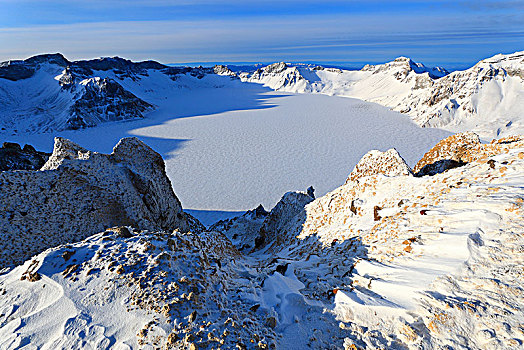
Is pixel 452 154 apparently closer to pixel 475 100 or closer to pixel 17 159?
pixel 17 159

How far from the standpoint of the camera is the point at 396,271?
5.32 m

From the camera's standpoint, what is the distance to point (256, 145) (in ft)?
145

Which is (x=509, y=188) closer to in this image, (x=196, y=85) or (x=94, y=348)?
(x=94, y=348)

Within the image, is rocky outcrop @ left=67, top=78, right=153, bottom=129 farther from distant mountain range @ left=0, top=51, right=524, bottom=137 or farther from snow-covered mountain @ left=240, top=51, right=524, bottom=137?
snow-covered mountain @ left=240, top=51, right=524, bottom=137

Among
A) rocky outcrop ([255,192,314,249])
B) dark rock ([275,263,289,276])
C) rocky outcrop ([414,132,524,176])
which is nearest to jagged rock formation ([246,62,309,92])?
rocky outcrop ([255,192,314,249])

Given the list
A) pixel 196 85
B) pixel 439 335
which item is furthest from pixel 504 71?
pixel 196 85

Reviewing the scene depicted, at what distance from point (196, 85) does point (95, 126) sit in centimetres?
11058

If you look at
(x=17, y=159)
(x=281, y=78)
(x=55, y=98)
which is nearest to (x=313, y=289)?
(x=17, y=159)

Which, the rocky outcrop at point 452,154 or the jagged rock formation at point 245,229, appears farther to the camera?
the jagged rock formation at point 245,229

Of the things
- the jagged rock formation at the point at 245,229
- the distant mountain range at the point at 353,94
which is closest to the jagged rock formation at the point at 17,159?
the jagged rock formation at the point at 245,229

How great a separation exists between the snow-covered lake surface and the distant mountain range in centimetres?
506

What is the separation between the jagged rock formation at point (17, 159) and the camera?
13.6 meters

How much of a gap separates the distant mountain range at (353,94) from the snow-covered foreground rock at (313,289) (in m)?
51.9

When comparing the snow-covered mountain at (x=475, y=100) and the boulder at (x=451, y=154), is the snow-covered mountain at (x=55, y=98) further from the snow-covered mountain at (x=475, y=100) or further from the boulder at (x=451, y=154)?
the snow-covered mountain at (x=475, y=100)
